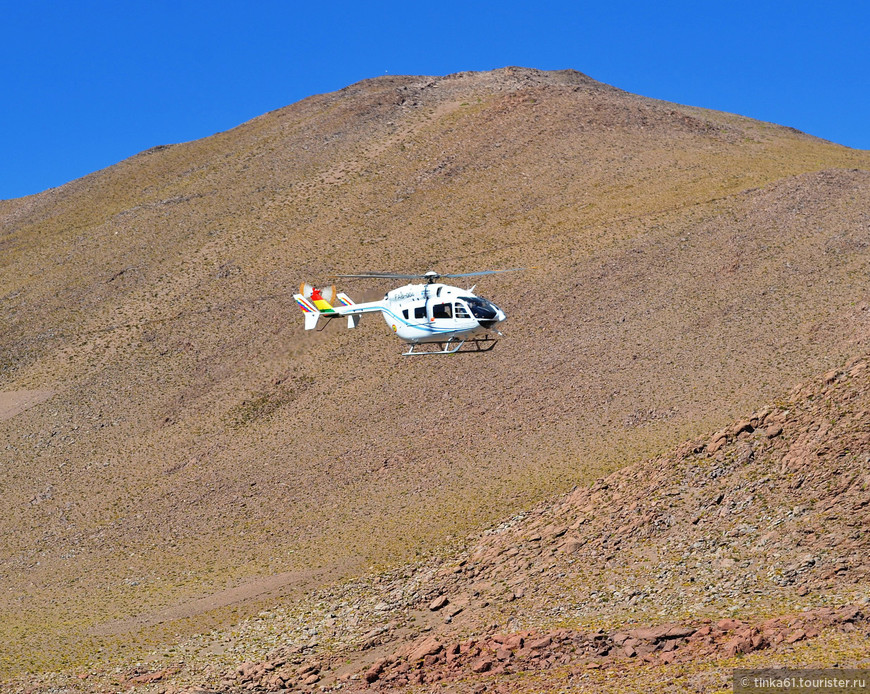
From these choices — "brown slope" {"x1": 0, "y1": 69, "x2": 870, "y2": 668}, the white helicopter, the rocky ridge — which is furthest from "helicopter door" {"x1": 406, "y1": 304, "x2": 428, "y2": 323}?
"brown slope" {"x1": 0, "y1": 69, "x2": 870, "y2": 668}

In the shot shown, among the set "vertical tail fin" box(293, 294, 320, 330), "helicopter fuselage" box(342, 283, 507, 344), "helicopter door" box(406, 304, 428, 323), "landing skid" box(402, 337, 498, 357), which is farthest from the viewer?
"vertical tail fin" box(293, 294, 320, 330)

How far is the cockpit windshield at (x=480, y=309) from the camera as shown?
4334 centimetres

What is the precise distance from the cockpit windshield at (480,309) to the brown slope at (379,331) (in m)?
11.5

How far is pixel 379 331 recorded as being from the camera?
78812 millimetres

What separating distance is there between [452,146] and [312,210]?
17.6 metres

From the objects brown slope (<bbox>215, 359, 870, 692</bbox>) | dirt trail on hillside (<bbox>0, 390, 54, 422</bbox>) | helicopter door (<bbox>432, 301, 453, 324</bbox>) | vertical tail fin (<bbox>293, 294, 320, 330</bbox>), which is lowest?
brown slope (<bbox>215, 359, 870, 692</bbox>)

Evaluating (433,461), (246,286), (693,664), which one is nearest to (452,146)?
(246,286)

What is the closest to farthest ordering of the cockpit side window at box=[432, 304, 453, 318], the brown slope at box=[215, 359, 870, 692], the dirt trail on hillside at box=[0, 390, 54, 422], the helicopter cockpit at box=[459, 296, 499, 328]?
the brown slope at box=[215, 359, 870, 692] → the helicopter cockpit at box=[459, 296, 499, 328] → the cockpit side window at box=[432, 304, 453, 318] → the dirt trail on hillside at box=[0, 390, 54, 422]

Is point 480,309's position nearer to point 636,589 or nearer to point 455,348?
point 636,589

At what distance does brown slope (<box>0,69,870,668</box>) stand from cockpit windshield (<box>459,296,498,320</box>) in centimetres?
1150

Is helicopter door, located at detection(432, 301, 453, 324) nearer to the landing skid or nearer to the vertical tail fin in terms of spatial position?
the landing skid

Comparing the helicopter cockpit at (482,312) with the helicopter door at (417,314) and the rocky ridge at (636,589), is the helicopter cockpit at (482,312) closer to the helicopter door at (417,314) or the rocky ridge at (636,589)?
the helicopter door at (417,314)

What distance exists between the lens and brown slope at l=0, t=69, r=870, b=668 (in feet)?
182

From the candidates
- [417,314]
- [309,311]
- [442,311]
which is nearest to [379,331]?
[309,311]
